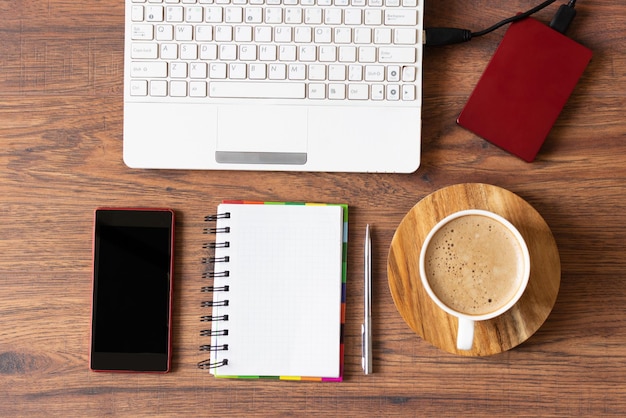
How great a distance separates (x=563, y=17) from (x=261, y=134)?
0.40 m

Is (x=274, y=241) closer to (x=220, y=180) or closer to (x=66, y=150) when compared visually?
(x=220, y=180)

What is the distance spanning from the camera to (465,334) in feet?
2.24

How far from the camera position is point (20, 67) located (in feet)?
2.62

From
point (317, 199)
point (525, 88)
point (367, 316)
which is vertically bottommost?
point (367, 316)

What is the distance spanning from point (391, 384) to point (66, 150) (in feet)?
→ 1.64

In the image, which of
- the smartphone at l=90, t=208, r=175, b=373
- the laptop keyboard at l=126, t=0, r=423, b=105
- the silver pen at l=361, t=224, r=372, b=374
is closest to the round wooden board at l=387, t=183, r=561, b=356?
the silver pen at l=361, t=224, r=372, b=374

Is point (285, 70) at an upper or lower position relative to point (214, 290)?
upper

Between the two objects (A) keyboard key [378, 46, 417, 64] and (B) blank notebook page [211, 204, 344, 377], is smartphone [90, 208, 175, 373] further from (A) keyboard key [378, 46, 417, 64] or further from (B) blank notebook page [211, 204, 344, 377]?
(A) keyboard key [378, 46, 417, 64]

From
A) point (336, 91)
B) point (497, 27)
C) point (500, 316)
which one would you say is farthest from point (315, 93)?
point (500, 316)

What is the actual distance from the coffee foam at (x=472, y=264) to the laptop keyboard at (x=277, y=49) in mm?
170

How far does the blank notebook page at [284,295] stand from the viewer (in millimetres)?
769

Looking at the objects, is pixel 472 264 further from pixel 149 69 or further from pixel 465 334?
pixel 149 69

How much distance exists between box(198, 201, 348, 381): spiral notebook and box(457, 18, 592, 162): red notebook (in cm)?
22

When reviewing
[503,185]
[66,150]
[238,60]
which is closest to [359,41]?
[238,60]
